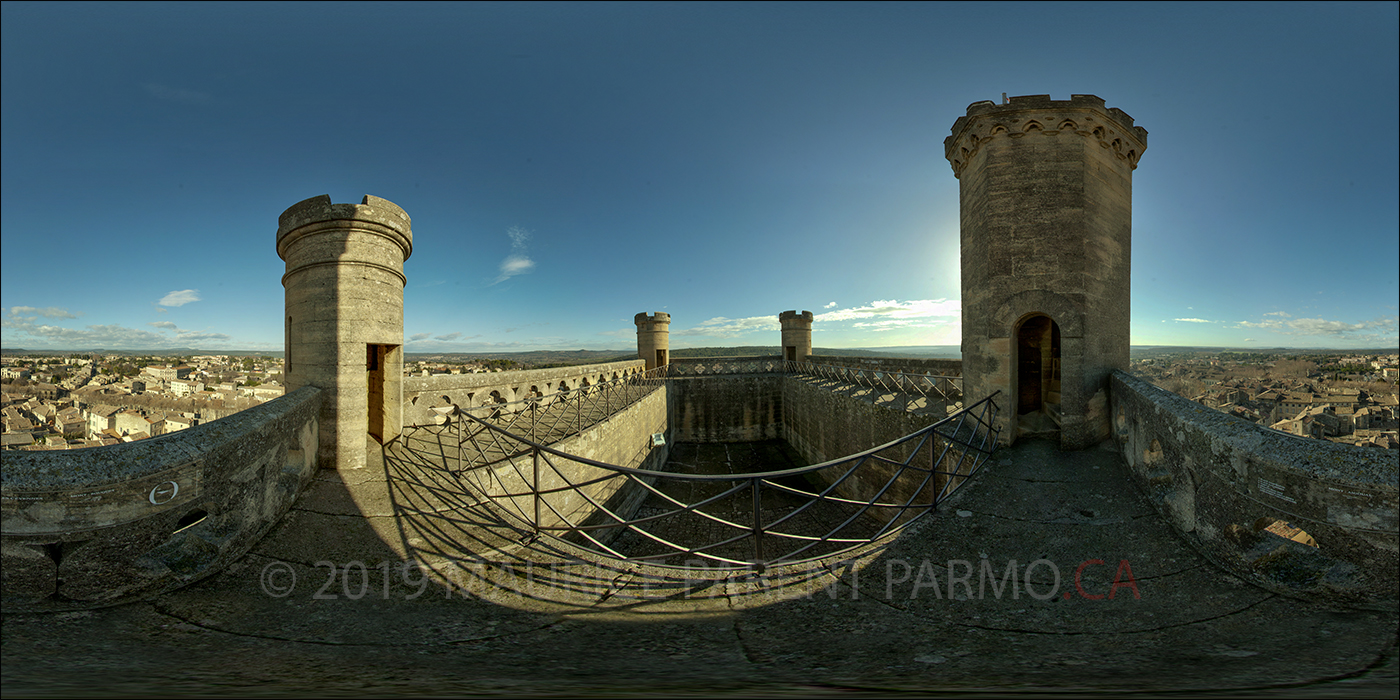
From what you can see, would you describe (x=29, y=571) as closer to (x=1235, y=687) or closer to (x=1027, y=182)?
(x=1235, y=687)

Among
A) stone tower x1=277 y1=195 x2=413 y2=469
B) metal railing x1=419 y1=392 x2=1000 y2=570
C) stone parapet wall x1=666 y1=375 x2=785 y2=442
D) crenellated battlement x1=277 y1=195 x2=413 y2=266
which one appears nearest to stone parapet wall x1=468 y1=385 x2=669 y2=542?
metal railing x1=419 y1=392 x2=1000 y2=570

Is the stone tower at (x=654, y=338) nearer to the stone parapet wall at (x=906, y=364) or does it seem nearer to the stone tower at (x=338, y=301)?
the stone parapet wall at (x=906, y=364)

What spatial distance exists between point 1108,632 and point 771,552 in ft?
23.7

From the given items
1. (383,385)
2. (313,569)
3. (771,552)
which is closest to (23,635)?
(313,569)

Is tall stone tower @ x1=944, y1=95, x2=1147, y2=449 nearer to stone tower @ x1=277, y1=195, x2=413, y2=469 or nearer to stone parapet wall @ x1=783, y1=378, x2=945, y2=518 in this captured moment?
stone parapet wall @ x1=783, y1=378, x2=945, y2=518

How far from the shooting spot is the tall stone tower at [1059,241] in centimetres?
651

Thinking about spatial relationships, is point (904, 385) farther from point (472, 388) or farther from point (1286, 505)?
point (472, 388)

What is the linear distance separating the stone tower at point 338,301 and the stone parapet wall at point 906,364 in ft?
42.1

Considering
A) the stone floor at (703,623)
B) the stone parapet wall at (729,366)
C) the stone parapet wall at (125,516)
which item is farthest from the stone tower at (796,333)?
the stone parapet wall at (125,516)

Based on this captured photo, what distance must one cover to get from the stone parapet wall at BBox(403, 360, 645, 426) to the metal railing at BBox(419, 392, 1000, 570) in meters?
0.48

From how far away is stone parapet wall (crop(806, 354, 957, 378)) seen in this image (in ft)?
48.5

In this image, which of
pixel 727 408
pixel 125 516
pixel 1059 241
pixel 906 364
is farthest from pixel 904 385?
pixel 125 516

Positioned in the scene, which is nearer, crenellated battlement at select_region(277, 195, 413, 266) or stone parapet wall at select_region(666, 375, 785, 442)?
crenellated battlement at select_region(277, 195, 413, 266)

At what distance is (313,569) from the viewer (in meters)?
3.67
